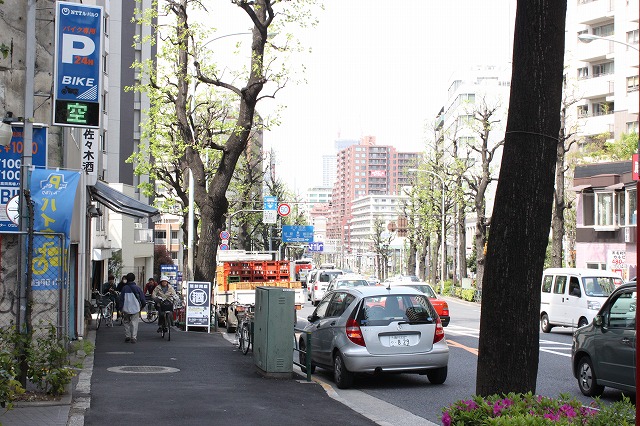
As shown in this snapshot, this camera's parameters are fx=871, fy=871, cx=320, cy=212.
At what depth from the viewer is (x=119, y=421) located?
1052cm

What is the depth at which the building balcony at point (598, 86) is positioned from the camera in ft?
216

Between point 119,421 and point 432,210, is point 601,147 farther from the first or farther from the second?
point 119,421

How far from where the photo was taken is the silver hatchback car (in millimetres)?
14656

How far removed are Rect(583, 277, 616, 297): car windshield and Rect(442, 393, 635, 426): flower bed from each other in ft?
70.6

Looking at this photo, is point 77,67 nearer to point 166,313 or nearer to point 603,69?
point 166,313

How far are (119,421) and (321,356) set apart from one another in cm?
610

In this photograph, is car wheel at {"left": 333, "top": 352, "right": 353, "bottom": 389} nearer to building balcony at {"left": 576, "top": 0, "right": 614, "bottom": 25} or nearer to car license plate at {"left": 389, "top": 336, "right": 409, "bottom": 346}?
car license plate at {"left": 389, "top": 336, "right": 409, "bottom": 346}

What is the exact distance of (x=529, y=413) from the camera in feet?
19.9

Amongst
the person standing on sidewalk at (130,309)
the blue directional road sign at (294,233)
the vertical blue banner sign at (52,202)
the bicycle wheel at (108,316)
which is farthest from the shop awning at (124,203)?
the blue directional road sign at (294,233)

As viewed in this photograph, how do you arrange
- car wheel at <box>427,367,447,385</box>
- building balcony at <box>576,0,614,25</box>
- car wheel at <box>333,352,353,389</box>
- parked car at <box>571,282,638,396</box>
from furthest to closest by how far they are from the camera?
building balcony at <box>576,0,614,25</box>
car wheel at <box>427,367,447,385</box>
car wheel at <box>333,352,353,389</box>
parked car at <box>571,282,638,396</box>

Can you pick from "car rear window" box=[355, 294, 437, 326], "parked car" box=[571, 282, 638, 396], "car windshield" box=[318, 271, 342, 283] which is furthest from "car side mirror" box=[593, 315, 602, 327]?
"car windshield" box=[318, 271, 342, 283]

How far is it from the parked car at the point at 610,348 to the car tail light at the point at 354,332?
11.7 feet

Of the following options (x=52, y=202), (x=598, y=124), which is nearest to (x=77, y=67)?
(x=52, y=202)

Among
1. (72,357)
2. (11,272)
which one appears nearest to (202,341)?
(72,357)
